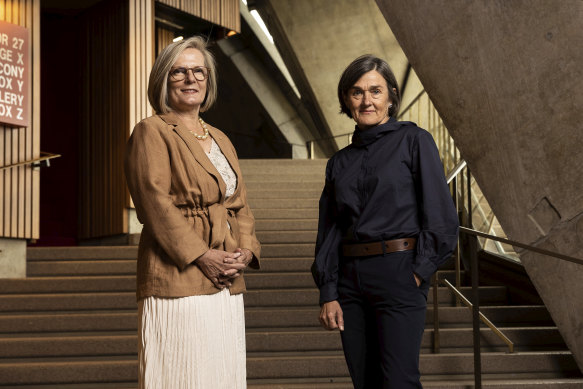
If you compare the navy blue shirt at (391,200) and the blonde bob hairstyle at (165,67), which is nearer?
the navy blue shirt at (391,200)

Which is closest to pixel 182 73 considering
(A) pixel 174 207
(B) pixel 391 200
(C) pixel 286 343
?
(A) pixel 174 207

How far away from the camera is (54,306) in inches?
190

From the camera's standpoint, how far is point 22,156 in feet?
20.2

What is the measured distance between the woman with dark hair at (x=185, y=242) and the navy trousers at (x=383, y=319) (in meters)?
0.34

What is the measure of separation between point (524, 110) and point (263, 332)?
2.05 metres

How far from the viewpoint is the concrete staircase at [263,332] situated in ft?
12.7

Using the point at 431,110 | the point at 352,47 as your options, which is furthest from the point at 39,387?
the point at 352,47

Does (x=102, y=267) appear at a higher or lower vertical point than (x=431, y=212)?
lower

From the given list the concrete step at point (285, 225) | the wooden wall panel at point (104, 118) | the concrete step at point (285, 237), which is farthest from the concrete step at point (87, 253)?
the wooden wall panel at point (104, 118)

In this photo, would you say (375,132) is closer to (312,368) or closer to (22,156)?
(312,368)

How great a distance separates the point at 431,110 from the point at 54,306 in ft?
19.2

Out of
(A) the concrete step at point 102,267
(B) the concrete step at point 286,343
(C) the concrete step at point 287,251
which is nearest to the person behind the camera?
(B) the concrete step at point 286,343

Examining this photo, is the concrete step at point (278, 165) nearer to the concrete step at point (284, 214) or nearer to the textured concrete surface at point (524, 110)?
the concrete step at point (284, 214)

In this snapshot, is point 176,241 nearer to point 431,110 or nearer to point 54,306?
point 54,306
